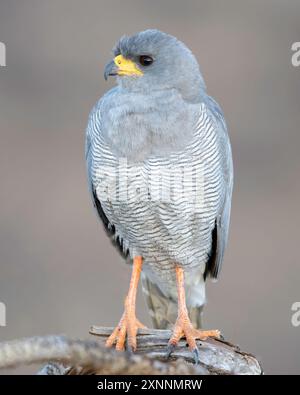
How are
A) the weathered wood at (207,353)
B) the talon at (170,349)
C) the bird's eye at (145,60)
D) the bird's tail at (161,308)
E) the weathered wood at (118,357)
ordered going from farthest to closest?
the bird's tail at (161,308), the bird's eye at (145,60), the talon at (170,349), the weathered wood at (207,353), the weathered wood at (118,357)

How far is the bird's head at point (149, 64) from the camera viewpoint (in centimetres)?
313

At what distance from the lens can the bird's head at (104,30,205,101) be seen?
3.13m

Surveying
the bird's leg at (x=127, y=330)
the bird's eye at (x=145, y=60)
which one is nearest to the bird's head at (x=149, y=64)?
the bird's eye at (x=145, y=60)

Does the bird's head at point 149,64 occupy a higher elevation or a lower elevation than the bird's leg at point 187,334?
higher

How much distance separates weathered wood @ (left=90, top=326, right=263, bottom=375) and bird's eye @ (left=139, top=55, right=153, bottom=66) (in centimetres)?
102

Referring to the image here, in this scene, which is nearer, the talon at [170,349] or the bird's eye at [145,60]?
the talon at [170,349]

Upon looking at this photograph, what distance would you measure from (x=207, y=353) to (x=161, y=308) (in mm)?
713

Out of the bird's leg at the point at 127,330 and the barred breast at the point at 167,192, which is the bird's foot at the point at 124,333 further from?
the barred breast at the point at 167,192

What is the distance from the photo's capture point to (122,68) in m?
3.13

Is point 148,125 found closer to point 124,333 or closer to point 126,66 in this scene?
point 126,66

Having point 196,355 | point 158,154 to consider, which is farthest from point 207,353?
point 158,154
